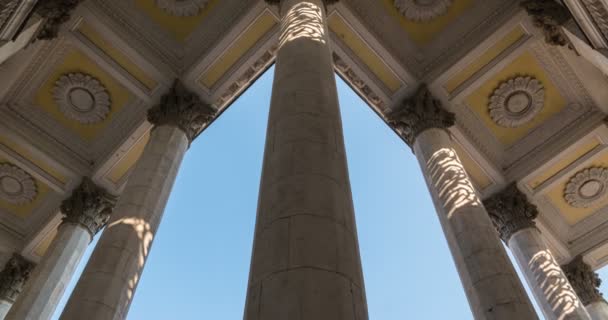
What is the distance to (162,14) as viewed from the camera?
10.6 meters

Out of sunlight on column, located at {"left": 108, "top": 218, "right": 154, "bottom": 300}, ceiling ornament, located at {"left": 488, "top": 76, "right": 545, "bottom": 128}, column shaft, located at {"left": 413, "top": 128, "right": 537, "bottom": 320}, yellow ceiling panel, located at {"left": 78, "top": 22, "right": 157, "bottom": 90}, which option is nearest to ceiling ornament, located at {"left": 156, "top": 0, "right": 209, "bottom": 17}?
yellow ceiling panel, located at {"left": 78, "top": 22, "right": 157, "bottom": 90}

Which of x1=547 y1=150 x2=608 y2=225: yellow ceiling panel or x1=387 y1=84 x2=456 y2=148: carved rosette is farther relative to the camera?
x1=547 y1=150 x2=608 y2=225: yellow ceiling panel

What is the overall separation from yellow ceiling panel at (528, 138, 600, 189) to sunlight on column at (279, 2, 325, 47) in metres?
8.40

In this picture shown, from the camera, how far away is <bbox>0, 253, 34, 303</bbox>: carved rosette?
11.9 m

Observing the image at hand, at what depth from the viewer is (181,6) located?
34.6 feet

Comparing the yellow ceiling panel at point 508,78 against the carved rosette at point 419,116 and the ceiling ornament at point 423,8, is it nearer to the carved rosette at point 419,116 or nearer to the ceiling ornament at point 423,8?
the carved rosette at point 419,116

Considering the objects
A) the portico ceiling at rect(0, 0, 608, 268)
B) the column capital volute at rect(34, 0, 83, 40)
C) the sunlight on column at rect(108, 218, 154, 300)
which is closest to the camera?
the sunlight on column at rect(108, 218, 154, 300)

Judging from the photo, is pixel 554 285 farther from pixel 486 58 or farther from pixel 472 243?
pixel 486 58

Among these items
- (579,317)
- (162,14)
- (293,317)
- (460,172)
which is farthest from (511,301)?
(162,14)

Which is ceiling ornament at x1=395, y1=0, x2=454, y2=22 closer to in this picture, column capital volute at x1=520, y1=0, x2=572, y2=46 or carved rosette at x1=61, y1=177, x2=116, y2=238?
column capital volute at x1=520, y1=0, x2=572, y2=46

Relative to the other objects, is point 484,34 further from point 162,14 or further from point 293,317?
point 293,317

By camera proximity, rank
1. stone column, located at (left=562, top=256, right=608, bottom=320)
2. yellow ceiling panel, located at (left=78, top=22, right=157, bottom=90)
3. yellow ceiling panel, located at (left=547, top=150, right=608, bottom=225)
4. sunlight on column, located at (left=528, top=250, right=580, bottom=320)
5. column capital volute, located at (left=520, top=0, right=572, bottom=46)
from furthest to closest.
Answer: yellow ceiling panel, located at (left=547, top=150, right=608, bottom=225) < stone column, located at (left=562, top=256, right=608, bottom=320) < yellow ceiling panel, located at (left=78, top=22, right=157, bottom=90) < sunlight on column, located at (left=528, top=250, right=580, bottom=320) < column capital volute, located at (left=520, top=0, right=572, bottom=46)

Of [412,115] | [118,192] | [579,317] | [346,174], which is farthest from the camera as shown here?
[118,192]

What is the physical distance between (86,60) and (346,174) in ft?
30.0
